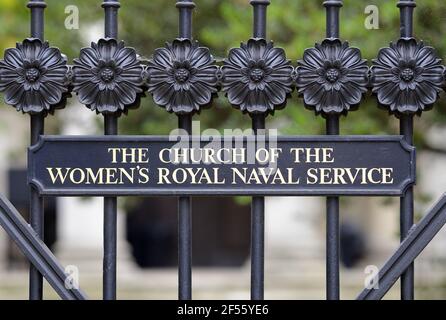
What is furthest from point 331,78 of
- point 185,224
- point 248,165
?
point 185,224

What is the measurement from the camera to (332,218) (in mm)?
3346

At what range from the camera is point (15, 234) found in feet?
11.0

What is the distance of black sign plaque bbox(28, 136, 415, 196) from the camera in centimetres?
329

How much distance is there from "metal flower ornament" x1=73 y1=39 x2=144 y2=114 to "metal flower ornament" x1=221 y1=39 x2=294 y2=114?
0.34 m

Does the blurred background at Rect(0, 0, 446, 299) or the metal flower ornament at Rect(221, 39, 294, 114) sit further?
the blurred background at Rect(0, 0, 446, 299)

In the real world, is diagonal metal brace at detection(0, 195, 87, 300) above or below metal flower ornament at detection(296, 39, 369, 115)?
below

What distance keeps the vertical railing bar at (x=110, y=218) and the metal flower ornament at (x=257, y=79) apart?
46 cm

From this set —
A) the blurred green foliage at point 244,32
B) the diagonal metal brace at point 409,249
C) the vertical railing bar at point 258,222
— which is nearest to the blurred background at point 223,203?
the blurred green foliage at point 244,32

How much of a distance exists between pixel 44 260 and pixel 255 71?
3.46ft

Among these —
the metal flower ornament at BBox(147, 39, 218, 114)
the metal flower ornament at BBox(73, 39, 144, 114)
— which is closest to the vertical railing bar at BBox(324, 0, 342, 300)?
the metal flower ornament at BBox(147, 39, 218, 114)

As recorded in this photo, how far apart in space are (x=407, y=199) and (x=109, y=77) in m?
1.20

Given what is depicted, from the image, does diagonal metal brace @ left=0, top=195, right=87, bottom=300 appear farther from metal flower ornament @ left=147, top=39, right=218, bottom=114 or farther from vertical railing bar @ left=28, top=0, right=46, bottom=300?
metal flower ornament @ left=147, top=39, right=218, bottom=114

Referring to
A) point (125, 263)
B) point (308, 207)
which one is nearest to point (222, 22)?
point (125, 263)

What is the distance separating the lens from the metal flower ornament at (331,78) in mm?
3275
